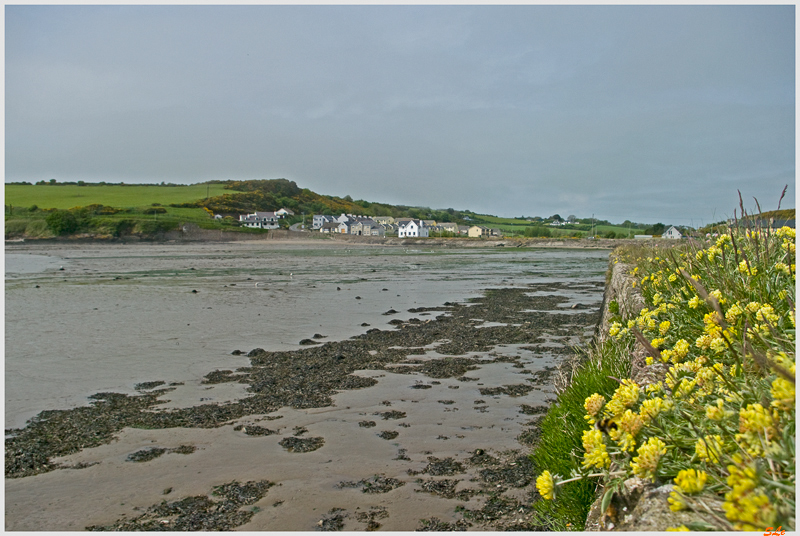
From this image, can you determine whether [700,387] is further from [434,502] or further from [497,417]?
[497,417]

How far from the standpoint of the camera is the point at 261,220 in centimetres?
12038

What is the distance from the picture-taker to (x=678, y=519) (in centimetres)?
176

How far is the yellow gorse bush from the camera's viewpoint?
1429 millimetres

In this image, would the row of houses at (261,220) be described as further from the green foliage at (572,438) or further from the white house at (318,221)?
the green foliage at (572,438)

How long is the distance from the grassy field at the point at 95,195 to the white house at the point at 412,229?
155 ft

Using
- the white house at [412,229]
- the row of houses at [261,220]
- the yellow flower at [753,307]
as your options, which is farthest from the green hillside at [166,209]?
the yellow flower at [753,307]

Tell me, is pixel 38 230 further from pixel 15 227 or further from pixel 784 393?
pixel 784 393

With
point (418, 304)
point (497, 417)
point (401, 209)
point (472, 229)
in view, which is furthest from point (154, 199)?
point (497, 417)

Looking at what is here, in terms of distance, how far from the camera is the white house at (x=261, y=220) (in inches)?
4715

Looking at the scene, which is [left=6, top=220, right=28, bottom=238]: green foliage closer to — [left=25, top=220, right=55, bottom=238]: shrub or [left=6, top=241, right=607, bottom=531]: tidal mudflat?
[left=25, top=220, right=55, bottom=238]: shrub

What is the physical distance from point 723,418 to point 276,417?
5696 millimetres

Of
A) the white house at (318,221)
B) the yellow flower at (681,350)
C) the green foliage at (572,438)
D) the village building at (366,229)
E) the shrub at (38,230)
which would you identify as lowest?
the green foliage at (572,438)

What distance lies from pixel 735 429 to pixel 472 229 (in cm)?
13321

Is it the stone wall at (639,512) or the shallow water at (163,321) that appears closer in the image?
the stone wall at (639,512)
